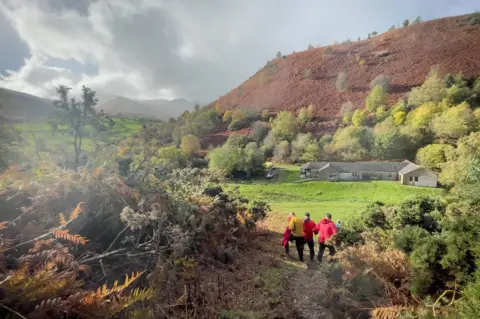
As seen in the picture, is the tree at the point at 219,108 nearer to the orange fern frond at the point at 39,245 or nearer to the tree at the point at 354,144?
the tree at the point at 354,144

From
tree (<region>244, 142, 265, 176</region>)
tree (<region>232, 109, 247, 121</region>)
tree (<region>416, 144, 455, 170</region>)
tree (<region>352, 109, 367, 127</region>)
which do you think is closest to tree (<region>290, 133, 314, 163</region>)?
tree (<region>244, 142, 265, 176</region>)

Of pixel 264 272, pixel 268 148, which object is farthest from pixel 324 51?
→ pixel 264 272

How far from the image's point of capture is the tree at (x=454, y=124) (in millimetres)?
37750

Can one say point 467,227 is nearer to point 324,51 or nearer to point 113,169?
point 113,169

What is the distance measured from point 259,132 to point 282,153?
1158 centimetres

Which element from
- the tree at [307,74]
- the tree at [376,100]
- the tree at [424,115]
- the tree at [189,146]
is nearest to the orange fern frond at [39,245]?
the tree at [189,146]

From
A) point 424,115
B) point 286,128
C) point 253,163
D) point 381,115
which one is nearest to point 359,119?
point 381,115

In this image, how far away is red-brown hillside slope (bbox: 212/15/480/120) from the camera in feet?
225

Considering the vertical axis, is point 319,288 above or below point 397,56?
below

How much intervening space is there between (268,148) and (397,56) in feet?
176

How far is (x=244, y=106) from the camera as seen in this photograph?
A: 78938 mm

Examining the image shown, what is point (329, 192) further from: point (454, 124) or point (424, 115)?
point (424, 115)

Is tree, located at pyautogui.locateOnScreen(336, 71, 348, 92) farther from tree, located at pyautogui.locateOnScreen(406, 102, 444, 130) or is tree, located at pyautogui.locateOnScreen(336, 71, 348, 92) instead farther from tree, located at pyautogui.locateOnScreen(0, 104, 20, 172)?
tree, located at pyautogui.locateOnScreen(0, 104, 20, 172)

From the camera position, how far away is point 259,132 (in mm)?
59188
